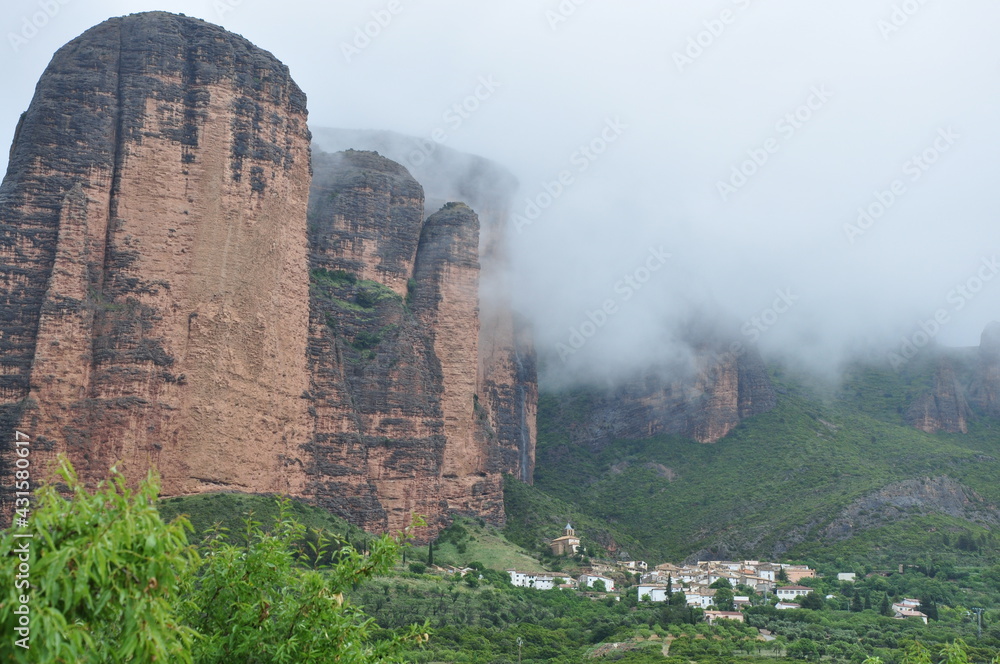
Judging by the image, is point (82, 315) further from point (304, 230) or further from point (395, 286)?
point (395, 286)

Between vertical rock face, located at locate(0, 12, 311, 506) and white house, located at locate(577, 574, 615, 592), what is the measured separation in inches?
976

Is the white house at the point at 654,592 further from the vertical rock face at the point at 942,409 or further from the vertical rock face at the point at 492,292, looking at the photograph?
the vertical rock face at the point at 942,409

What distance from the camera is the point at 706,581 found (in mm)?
77625

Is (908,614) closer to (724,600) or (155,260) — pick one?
(724,600)

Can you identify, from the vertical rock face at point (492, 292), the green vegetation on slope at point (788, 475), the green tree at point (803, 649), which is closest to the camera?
the green tree at point (803, 649)

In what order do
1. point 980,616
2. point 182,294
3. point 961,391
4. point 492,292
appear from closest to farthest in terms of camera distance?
point 182,294 < point 980,616 < point 492,292 < point 961,391

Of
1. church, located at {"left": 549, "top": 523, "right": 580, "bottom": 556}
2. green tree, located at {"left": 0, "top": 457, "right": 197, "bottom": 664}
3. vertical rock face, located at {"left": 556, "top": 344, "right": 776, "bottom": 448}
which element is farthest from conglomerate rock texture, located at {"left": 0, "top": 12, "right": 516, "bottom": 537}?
vertical rock face, located at {"left": 556, "top": 344, "right": 776, "bottom": 448}

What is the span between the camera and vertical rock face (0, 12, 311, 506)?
5497 cm

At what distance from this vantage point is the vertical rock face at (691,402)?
11612 centimetres

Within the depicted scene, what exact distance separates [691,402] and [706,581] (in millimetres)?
43038

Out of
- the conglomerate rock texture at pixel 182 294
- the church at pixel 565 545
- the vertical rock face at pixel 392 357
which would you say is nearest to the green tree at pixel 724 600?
the church at pixel 565 545

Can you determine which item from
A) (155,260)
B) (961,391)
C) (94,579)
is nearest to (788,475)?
(961,391)

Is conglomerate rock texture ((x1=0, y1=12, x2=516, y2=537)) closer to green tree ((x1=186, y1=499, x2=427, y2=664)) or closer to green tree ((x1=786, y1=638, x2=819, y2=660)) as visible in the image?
green tree ((x1=786, y1=638, x2=819, y2=660))

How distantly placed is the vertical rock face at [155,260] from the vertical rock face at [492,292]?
31.1 m
